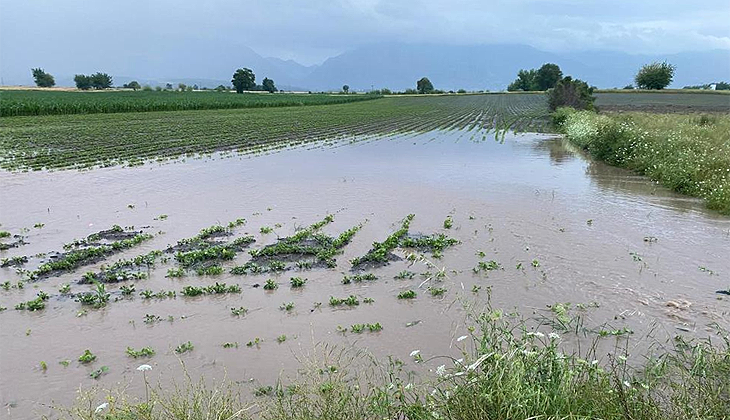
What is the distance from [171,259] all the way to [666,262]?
7531 millimetres

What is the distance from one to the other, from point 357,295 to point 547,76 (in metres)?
102

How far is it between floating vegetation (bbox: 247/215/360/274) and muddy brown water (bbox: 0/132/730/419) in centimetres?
22

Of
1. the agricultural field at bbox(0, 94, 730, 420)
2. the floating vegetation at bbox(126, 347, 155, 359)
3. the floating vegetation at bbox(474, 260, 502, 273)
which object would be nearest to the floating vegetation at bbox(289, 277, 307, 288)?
the agricultural field at bbox(0, 94, 730, 420)

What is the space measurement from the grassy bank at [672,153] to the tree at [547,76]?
265 feet

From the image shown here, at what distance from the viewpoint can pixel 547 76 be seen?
9806 centimetres

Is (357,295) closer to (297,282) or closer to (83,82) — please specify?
(297,282)

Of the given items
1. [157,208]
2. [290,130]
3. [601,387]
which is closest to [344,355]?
[601,387]

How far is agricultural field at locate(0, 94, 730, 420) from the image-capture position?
11.6 ft

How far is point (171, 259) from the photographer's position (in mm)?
7727

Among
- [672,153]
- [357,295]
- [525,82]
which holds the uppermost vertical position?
[525,82]

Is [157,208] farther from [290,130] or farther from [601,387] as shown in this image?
[290,130]

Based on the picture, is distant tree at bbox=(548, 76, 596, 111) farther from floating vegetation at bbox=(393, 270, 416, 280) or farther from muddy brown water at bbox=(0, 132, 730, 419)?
floating vegetation at bbox=(393, 270, 416, 280)

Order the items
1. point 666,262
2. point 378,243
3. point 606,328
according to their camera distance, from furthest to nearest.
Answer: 1. point 378,243
2. point 666,262
3. point 606,328

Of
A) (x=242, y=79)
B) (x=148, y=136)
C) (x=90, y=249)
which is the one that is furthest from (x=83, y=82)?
(x=90, y=249)
